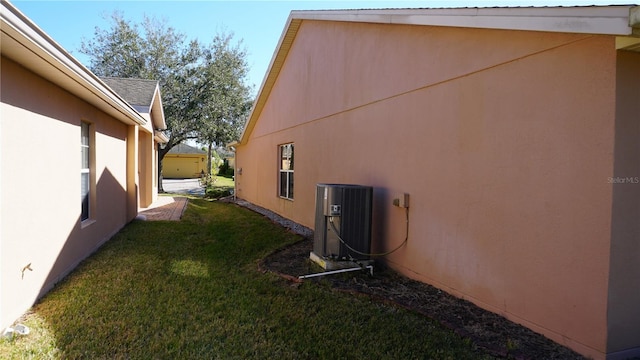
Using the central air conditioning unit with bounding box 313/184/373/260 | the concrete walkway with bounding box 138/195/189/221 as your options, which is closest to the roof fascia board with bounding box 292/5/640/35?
the central air conditioning unit with bounding box 313/184/373/260

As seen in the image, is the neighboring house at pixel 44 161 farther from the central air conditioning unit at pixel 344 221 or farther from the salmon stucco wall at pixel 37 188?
the central air conditioning unit at pixel 344 221

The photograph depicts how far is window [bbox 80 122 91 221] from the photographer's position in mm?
5730

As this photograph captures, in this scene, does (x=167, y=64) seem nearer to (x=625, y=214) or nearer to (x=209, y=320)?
(x=209, y=320)

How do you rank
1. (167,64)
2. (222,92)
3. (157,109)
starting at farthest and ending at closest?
1. (222,92)
2. (167,64)
3. (157,109)

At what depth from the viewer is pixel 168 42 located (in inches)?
808

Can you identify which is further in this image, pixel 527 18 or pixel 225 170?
pixel 225 170

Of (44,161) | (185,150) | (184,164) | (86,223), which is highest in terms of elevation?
A: (185,150)

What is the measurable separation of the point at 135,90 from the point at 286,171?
193 inches

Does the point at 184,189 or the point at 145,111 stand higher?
the point at 145,111

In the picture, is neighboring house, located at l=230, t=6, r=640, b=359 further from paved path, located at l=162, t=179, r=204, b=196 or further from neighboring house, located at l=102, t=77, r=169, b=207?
paved path, located at l=162, t=179, r=204, b=196

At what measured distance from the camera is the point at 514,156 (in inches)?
136

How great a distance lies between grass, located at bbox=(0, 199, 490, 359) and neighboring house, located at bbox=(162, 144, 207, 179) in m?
35.4

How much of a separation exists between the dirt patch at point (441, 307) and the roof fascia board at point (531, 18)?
2.49 meters

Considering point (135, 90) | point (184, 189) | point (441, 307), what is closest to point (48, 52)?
point (441, 307)
